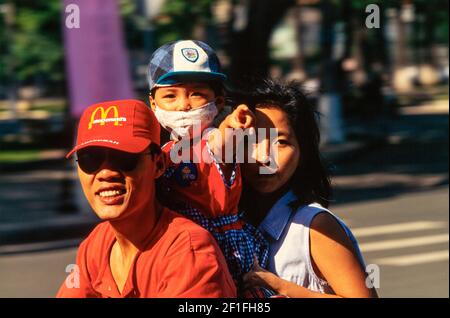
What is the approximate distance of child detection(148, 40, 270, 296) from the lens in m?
2.55

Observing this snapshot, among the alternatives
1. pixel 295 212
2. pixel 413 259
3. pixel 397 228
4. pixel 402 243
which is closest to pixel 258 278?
pixel 295 212

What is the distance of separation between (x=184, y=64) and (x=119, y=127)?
1.20 feet

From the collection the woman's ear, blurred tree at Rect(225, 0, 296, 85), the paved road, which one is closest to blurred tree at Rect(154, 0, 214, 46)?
blurred tree at Rect(225, 0, 296, 85)

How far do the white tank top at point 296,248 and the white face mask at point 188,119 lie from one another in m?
0.41

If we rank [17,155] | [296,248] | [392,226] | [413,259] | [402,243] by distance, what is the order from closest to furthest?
1. [296,248]
2. [413,259]
3. [402,243]
4. [392,226]
5. [17,155]

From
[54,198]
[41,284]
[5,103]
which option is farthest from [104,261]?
[5,103]

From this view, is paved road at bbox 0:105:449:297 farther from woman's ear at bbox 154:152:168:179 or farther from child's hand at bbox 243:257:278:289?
woman's ear at bbox 154:152:168:179

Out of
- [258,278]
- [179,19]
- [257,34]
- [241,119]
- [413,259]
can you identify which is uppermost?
[179,19]

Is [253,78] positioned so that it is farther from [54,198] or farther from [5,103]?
[5,103]

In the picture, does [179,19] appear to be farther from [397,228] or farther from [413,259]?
[413,259]

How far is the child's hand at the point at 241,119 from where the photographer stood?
248cm

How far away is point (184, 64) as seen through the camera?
2.57 meters
